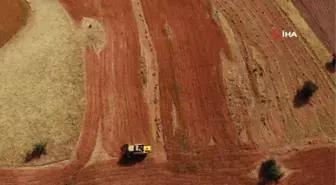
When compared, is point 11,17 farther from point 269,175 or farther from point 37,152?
point 269,175

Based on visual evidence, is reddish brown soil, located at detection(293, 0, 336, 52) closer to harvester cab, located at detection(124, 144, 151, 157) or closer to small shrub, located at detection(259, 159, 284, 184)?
small shrub, located at detection(259, 159, 284, 184)

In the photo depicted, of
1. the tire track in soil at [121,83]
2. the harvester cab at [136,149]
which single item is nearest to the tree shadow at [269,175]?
the harvester cab at [136,149]

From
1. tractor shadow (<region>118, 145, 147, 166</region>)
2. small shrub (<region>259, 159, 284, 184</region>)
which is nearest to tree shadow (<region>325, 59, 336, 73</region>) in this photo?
small shrub (<region>259, 159, 284, 184</region>)

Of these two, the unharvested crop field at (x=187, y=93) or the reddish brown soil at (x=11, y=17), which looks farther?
the reddish brown soil at (x=11, y=17)

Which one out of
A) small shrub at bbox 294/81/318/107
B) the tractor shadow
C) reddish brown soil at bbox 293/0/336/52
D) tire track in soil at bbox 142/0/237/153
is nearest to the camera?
the tractor shadow

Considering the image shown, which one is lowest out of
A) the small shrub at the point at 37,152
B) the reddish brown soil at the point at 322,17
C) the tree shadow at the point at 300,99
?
the small shrub at the point at 37,152

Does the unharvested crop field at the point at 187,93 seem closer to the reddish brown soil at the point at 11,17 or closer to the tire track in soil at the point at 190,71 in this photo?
the tire track in soil at the point at 190,71

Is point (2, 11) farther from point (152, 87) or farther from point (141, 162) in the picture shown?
point (141, 162)
